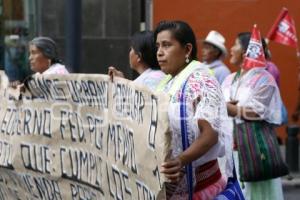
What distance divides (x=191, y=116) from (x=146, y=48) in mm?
1807

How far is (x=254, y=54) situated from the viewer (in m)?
6.58

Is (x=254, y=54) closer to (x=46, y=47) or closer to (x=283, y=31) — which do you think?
(x=46, y=47)

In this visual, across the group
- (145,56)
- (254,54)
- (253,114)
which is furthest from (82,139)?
(254,54)

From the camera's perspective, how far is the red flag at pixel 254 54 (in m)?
6.54

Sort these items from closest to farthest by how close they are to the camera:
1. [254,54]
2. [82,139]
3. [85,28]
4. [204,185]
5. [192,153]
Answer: [192,153] → [204,185] → [82,139] → [254,54] → [85,28]

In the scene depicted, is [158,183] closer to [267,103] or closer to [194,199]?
[194,199]

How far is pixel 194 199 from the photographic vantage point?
13.5 feet

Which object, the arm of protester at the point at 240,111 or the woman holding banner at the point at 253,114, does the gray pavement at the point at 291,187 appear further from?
the arm of protester at the point at 240,111

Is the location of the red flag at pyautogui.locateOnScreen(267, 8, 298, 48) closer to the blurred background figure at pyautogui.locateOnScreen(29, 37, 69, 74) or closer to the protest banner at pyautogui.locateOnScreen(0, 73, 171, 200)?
the blurred background figure at pyautogui.locateOnScreen(29, 37, 69, 74)

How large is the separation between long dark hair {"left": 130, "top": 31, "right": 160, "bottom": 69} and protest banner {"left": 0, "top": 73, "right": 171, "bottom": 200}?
886 mm

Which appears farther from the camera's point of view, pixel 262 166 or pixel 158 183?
pixel 262 166

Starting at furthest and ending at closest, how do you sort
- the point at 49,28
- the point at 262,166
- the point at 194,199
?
1. the point at 49,28
2. the point at 262,166
3. the point at 194,199

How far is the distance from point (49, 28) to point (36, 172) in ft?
27.9

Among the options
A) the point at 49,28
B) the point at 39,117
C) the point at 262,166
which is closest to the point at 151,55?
the point at 39,117
